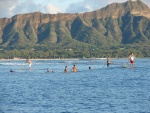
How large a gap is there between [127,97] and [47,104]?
34.6ft

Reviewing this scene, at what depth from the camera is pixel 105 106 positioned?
46.2 m

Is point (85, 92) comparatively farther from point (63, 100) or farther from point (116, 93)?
point (63, 100)

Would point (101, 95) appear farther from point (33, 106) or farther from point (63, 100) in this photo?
point (33, 106)

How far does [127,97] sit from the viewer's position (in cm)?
5347

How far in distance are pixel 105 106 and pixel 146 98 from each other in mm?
7864

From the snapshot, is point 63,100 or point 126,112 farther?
point 63,100

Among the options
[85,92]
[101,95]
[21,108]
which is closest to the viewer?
[21,108]

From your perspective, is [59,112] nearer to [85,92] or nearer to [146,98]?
[146,98]

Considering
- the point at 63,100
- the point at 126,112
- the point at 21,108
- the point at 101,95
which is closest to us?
the point at 126,112

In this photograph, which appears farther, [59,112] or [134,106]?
[134,106]

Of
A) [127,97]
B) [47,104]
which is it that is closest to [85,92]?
[127,97]

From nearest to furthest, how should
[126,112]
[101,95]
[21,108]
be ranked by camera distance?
[126,112], [21,108], [101,95]

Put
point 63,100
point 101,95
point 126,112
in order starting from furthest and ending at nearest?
point 101,95, point 63,100, point 126,112

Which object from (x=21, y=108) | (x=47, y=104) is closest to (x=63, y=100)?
(x=47, y=104)
